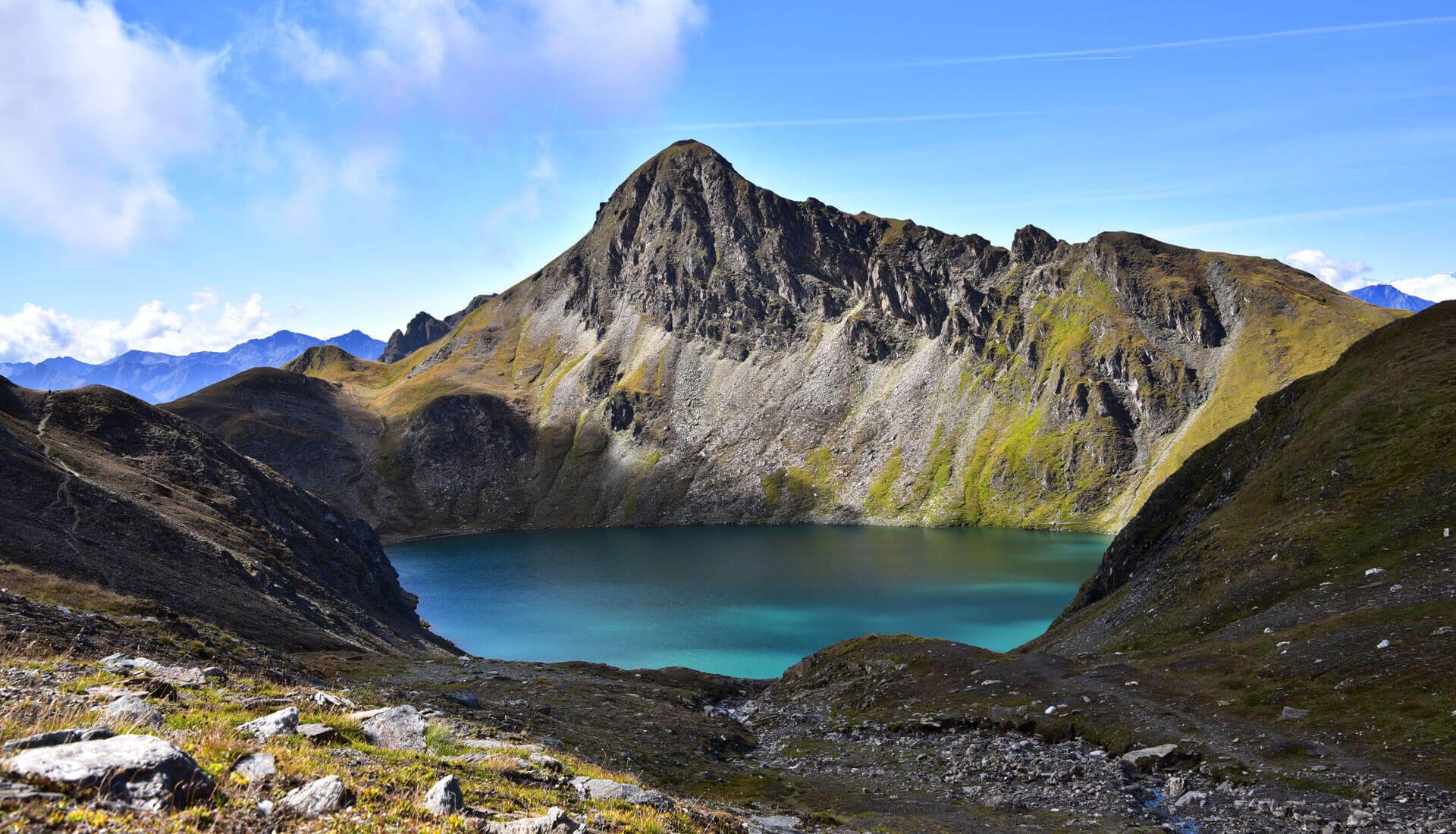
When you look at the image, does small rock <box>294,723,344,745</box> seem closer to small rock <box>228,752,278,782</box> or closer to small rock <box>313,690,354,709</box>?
small rock <box>228,752,278,782</box>

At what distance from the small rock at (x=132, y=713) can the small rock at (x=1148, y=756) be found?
102ft

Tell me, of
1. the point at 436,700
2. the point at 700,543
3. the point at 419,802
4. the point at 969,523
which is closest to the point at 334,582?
the point at 436,700

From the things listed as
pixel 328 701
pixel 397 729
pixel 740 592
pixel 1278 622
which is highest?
pixel 397 729

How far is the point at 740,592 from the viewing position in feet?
379

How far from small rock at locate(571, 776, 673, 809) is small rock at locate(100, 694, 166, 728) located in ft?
25.7

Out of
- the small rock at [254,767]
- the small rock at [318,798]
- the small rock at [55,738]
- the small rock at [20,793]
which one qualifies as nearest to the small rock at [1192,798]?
the small rock at [318,798]

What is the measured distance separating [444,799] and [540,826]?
1.51 metres

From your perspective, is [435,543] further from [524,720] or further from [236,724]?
[236,724]

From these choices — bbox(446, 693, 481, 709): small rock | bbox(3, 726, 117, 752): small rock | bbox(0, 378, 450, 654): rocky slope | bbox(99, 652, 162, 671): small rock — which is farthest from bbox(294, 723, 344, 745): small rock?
bbox(0, 378, 450, 654): rocky slope

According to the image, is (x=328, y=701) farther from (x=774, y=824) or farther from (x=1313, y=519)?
(x=1313, y=519)

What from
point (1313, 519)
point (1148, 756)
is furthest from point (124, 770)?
point (1313, 519)

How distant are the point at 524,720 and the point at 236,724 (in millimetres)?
23706

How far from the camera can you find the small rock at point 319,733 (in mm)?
14539

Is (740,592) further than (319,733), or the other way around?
(740,592)
